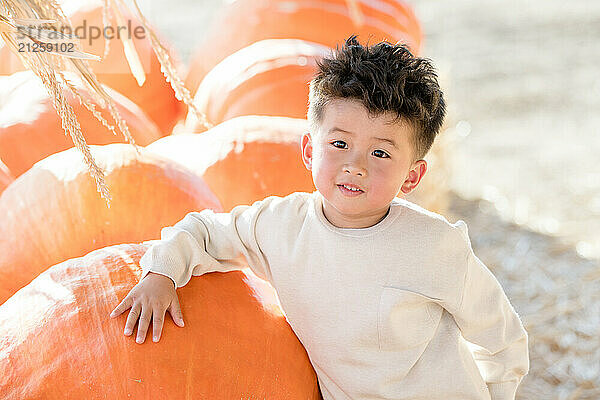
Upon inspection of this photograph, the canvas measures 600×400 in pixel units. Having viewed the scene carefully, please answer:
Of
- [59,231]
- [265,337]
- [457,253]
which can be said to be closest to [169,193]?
[59,231]

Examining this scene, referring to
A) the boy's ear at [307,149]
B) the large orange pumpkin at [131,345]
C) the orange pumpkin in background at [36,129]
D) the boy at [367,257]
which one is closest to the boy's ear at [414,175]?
the boy at [367,257]

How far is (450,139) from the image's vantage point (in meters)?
2.23

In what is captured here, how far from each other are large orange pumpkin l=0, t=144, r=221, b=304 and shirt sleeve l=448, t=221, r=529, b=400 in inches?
17.3

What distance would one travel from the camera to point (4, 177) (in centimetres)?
134

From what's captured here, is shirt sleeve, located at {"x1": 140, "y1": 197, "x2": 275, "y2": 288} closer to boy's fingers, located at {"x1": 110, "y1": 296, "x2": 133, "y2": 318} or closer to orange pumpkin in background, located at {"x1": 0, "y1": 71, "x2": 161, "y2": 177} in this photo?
boy's fingers, located at {"x1": 110, "y1": 296, "x2": 133, "y2": 318}

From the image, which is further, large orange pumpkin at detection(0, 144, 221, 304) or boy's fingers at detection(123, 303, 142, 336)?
large orange pumpkin at detection(0, 144, 221, 304)

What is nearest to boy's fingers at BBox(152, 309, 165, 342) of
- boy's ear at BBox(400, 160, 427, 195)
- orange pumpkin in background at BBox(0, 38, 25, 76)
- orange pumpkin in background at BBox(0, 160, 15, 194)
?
boy's ear at BBox(400, 160, 427, 195)

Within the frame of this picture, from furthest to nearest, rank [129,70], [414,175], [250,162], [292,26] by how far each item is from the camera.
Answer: [292,26] < [129,70] < [250,162] < [414,175]

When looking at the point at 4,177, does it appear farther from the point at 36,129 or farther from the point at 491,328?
the point at 491,328

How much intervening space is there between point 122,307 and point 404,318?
360 millimetres

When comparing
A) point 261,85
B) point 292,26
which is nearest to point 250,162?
point 261,85

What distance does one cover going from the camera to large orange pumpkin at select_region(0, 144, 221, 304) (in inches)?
45.5

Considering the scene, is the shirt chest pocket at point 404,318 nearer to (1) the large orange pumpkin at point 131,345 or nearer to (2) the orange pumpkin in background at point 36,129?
(1) the large orange pumpkin at point 131,345

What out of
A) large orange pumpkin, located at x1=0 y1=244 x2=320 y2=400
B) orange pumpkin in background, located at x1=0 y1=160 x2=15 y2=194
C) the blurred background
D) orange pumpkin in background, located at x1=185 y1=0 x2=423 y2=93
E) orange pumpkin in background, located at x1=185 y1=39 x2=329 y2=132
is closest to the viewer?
large orange pumpkin, located at x1=0 y1=244 x2=320 y2=400
